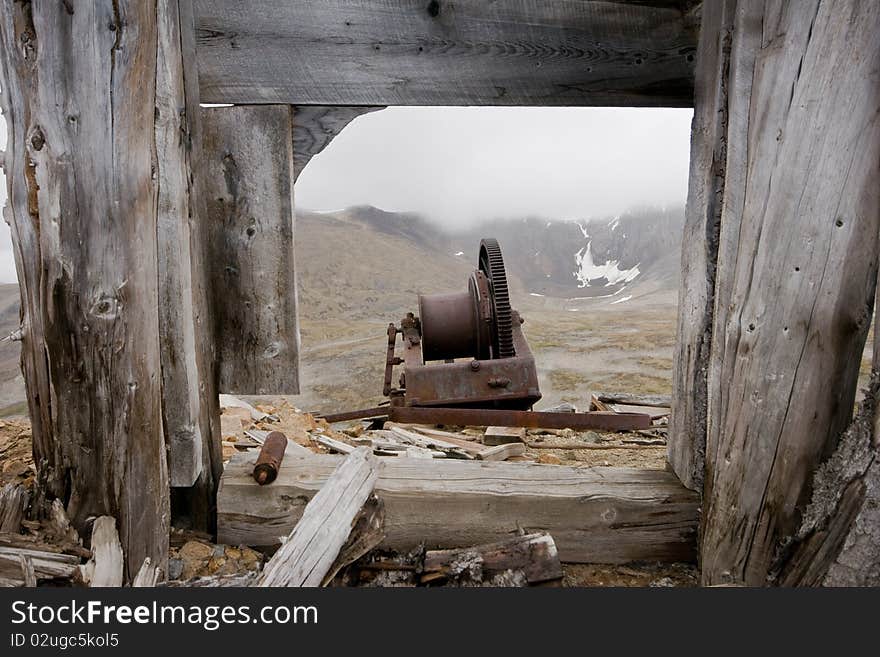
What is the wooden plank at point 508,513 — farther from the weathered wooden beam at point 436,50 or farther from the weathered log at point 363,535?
the weathered wooden beam at point 436,50

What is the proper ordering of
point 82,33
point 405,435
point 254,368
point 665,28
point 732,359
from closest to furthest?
point 82,33 → point 732,359 → point 665,28 → point 254,368 → point 405,435

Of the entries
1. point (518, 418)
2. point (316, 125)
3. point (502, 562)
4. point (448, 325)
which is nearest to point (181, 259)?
point (316, 125)

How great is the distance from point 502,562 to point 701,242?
126 cm

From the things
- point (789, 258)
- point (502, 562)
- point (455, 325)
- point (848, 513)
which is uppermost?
point (789, 258)

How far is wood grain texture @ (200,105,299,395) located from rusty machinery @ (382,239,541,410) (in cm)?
192

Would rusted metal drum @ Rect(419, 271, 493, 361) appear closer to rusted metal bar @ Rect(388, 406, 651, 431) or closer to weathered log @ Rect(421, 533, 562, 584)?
rusted metal bar @ Rect(388, 406, 651, 431)

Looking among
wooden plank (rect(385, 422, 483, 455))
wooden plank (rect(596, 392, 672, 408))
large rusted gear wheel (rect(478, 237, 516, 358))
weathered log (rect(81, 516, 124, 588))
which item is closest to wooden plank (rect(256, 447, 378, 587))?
weathered log (rect(81, 516, 124, 588))

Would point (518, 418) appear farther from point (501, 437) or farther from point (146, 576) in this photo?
point (146, 576)

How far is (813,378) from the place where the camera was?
189 centimetres

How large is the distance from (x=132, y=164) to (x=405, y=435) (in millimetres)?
2705

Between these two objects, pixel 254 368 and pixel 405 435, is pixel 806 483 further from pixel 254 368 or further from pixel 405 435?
pixel 405 435

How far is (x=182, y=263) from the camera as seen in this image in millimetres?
2215

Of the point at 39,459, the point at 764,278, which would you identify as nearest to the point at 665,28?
the point at 764,278

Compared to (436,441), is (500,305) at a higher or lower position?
higher
